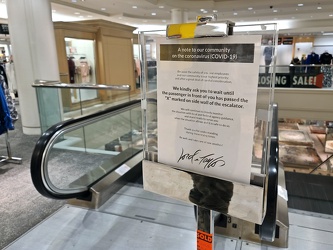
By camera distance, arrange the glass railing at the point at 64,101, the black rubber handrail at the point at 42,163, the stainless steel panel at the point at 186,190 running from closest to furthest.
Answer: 1. the stainless steel panel at the point at 186,190
2. the black rubber handrail at the point at 42,163
3. the glass railing at the point at 64,101

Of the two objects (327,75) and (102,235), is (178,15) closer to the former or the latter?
(327,75)

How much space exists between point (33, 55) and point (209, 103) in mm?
5136

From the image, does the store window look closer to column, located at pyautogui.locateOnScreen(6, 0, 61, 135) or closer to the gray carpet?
column, located at pyautogui.locateOnScreen(6, 0, 61, 135)

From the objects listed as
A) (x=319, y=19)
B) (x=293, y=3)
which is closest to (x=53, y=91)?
(x=293, y=3)

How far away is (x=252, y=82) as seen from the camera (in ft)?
2.98

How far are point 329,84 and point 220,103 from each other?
28.0 feet

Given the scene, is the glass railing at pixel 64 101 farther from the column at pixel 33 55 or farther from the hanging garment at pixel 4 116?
the hanging garment at pixel 4 116

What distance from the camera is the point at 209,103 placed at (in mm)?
1009

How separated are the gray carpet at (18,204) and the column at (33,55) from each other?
125 centimetres

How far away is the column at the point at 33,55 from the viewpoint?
16.3 feet

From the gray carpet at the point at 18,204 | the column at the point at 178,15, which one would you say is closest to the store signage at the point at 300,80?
the column at the point at 178,15

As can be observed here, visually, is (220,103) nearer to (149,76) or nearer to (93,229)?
(149,76)

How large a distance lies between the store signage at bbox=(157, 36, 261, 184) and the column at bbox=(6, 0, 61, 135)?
4270mm

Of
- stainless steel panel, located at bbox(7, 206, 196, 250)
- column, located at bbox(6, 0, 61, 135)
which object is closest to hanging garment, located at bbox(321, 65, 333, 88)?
column, located at bbox(6, 0, 61, 135)
